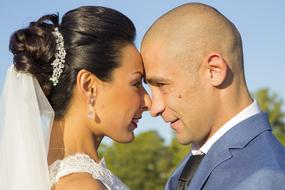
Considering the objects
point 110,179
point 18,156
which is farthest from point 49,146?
point 110,179

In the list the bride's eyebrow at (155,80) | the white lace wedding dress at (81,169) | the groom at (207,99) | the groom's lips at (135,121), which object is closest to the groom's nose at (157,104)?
the groom at (207,99)

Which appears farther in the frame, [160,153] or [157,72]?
[160,153]

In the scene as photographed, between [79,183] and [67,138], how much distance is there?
2.05 feet

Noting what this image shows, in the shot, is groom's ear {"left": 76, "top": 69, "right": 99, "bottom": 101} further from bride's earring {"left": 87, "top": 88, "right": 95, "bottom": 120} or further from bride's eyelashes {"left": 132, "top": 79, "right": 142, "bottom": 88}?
bride's eyelashes {"left": 132, "top": 79, "right": 142, "bottom": 88}

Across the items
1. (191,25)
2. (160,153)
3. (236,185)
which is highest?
(191,25)

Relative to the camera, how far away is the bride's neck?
5031 millimetres

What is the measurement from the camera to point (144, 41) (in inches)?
204

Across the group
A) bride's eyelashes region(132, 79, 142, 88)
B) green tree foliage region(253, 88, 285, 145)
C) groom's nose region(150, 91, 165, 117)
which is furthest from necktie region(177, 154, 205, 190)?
green tree foliage region(253, 88, 285, 145)

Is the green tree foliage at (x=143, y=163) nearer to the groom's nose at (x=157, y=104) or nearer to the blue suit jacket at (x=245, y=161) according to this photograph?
the groom's nose at (x=157, y=104)

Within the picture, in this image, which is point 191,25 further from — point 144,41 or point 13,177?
point 13,177

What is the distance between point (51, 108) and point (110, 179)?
755 millimetres

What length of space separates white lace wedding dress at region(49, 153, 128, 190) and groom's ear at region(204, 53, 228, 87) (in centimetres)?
114

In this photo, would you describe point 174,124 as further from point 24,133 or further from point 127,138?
point 24,133

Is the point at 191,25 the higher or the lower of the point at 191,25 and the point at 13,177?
the higher
